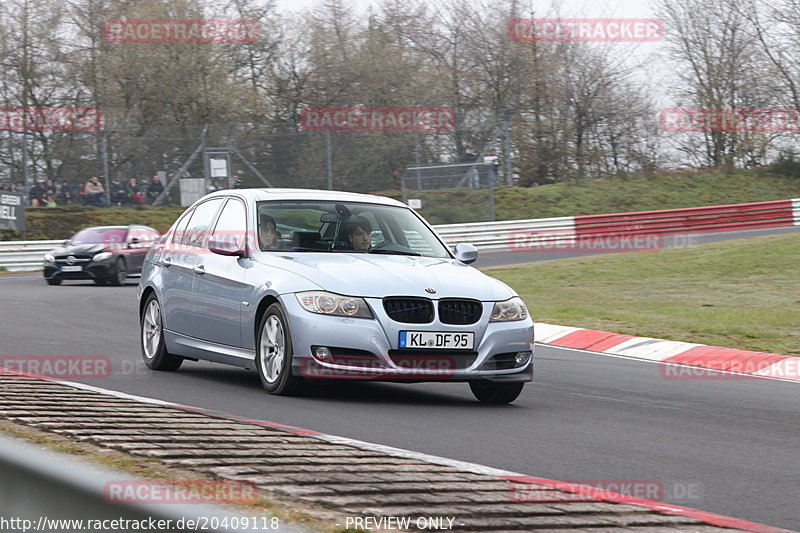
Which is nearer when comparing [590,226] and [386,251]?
[386,251]

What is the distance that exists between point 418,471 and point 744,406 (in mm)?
4688

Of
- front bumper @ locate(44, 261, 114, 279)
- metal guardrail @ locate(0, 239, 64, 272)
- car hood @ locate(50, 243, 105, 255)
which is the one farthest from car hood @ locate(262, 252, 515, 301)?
metal guardrail @ locate(0, 239, 64, 272)

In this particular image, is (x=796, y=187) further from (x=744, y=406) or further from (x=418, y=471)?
(x=418, y=471)

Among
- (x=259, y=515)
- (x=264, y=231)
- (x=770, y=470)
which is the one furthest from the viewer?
(x=264, y=231)

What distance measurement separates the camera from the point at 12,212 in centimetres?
3331

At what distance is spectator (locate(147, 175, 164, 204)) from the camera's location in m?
33.8

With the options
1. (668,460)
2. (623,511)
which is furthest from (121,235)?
(623,511)

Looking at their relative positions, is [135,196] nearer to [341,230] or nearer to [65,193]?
[65,193]

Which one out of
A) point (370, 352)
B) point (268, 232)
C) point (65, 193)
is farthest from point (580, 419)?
point (65, 193)

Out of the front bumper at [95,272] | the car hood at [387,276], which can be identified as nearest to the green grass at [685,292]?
the car hood at [387,276]

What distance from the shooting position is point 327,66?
49.6m

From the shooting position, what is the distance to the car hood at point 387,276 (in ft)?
26.7

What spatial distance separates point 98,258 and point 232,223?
1623cm
